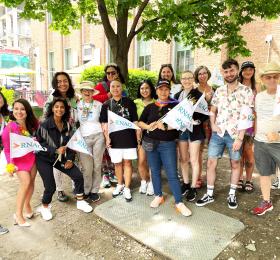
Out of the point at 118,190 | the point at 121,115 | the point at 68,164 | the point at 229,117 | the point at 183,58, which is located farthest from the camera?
the point at 183,58

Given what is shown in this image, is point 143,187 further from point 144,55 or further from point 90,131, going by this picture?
point 144,55

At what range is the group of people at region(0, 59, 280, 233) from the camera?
3750 mm

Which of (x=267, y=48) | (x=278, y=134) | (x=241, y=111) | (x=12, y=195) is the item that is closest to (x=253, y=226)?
(x=278, y=134)

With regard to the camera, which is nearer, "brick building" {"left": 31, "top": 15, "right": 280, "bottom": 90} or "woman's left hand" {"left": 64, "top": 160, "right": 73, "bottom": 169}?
"woman's left hand" {"left": 64, "top": 160, "right": 73, "bottom": 169}

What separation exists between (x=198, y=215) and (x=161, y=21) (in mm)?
4700

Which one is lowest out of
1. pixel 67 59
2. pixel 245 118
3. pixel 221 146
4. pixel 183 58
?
pixel 221 146

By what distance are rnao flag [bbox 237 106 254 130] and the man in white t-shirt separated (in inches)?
3.6

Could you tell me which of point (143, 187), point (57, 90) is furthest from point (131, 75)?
point (143, 187)

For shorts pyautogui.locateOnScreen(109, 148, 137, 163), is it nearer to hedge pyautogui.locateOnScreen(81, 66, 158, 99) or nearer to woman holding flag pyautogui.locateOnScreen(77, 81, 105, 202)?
woman holding flag pyautogui.locateOnScreen(77, 81, 105, 202)

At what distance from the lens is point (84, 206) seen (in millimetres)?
4223

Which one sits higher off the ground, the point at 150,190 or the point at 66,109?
the point at 66,109

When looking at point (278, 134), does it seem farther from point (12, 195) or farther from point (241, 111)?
point (12, 195)

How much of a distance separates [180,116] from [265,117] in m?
1.10

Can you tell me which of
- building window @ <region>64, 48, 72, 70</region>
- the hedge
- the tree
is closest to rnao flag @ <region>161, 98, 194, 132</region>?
the tree
